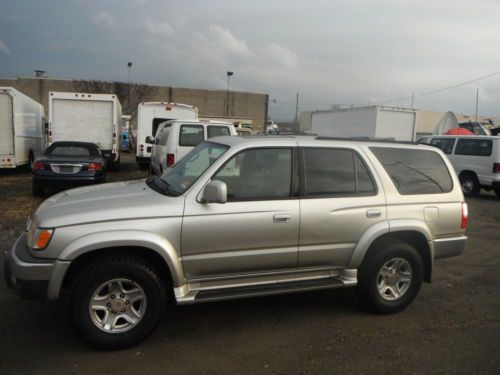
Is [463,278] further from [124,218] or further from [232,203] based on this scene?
[124,218]

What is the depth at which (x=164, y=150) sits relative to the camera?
35.8 feet

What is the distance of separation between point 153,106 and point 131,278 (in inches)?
555

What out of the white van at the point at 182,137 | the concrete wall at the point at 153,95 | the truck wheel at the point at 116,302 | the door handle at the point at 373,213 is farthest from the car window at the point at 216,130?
the concrete wall at the point at 153,95

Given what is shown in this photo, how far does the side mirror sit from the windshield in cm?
30

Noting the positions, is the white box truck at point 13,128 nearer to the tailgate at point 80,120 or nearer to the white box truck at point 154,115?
the tailgate at point 80,120

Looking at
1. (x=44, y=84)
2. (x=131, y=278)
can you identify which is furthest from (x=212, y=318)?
(x=44, y=84)

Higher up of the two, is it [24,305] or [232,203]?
[232,203]

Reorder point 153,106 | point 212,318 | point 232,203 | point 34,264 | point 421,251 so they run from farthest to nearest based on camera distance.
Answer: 1. point 153,106
2. point 421,251
3. point 212,318
4. point 232,203
5. point 34,264

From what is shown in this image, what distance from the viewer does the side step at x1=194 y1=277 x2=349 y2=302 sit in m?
3.79

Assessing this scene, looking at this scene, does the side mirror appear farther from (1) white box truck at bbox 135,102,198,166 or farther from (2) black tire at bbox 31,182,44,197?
(1) white box truck at bbox 135,102,198,166

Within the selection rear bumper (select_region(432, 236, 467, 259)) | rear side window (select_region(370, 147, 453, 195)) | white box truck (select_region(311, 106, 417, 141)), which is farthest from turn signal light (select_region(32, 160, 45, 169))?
white box truck (select_region(311, 106, 417, 141))

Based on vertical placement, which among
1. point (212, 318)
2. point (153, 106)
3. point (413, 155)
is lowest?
point (212, 318)

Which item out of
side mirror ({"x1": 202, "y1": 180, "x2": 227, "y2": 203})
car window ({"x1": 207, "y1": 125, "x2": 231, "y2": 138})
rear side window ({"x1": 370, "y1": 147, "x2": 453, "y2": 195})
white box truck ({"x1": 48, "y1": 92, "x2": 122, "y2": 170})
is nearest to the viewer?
side mirror ({"x1": 202, "y1": 180, "x2": 227, "y2": 203})

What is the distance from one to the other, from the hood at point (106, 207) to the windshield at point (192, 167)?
0.23 metres
